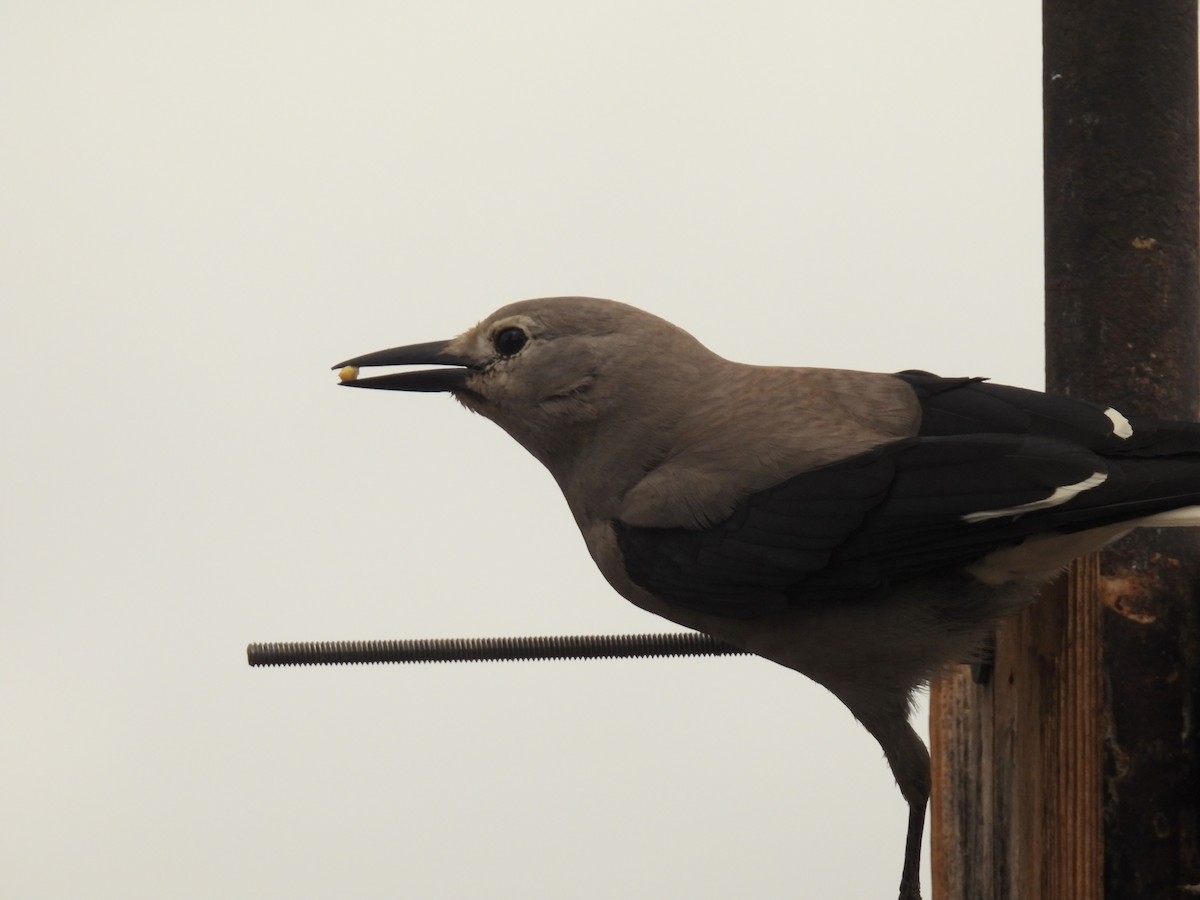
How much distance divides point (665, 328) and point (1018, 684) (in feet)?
3.26

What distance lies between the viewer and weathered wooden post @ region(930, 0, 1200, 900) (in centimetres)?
266

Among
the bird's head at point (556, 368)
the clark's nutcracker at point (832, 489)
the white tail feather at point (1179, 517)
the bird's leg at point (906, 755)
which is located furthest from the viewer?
the bird's head at point (556, 368)

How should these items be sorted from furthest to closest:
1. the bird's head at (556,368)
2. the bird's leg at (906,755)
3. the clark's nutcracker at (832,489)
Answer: the bird's head at (556,368) < the bird's leg at (906,755) < the clark's nutcracker at (832,489)

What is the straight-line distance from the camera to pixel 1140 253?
126 inches

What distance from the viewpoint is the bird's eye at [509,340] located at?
322 centimetres

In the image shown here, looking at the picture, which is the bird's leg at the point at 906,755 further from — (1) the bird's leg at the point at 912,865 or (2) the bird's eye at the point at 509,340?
(2) the bird's eye at the point at 509,340

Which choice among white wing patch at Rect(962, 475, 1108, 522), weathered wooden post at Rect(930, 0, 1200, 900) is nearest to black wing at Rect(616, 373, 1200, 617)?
white wing patch at Rect(962, 475, 1108, 522)

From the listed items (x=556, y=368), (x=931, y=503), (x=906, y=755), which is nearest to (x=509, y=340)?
(x=556, y=368)

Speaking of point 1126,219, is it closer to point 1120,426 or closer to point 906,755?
point 1120,426

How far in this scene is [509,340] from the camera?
3.23m

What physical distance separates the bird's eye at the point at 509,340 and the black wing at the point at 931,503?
51cm

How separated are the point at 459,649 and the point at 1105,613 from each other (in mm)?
1217

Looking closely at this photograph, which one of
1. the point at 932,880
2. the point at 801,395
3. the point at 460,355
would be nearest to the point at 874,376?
the point at 801,395

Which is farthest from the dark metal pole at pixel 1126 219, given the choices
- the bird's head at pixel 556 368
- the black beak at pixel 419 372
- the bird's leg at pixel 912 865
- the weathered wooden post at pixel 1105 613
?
the black beak at pixel 419 372
